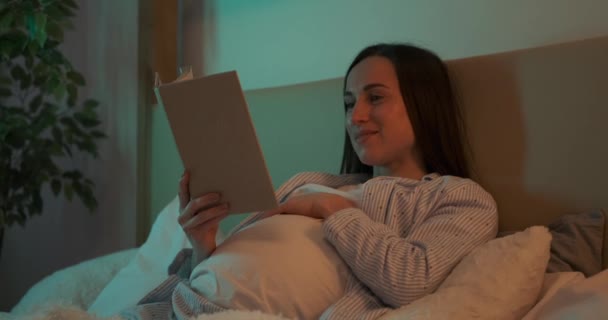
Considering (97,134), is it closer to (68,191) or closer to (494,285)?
(68,191)

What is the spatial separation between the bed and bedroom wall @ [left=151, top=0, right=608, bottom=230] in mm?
200

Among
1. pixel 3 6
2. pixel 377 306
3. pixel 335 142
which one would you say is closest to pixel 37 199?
pixel 3 6

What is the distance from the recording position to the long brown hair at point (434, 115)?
1060 millimetres

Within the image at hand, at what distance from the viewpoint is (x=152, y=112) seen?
1.76 m

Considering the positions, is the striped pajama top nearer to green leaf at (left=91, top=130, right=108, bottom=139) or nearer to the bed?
the bed

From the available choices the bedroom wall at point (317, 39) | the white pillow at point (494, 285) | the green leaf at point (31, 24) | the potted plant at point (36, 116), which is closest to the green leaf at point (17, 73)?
the potted plant at point (36, 116)

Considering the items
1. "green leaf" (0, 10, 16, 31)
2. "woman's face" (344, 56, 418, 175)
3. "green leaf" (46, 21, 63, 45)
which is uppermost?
"green leaf" (0, 10, 16, 31)

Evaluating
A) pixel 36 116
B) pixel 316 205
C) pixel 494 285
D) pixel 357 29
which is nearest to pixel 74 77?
pixel 36 116

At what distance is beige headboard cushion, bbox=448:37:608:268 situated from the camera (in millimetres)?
905

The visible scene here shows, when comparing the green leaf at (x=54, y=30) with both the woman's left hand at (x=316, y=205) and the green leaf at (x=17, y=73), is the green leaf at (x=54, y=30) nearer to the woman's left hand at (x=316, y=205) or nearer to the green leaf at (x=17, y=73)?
the green leaf at (x=17, y=73)

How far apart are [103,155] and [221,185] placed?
116cm

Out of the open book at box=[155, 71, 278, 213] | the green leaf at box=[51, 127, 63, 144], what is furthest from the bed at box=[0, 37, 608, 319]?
the green leaf at box=[51, 127, 63, 144]

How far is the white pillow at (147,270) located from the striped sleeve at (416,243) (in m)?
0.45

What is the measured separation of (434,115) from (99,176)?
128 centimetres
